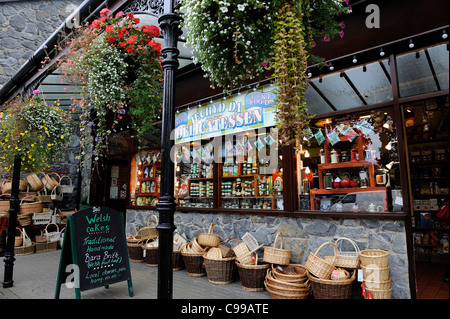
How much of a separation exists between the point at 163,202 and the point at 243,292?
9.34 ft

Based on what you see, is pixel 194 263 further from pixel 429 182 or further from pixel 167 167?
pixel 429 182

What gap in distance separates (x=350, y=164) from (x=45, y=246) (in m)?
7.63

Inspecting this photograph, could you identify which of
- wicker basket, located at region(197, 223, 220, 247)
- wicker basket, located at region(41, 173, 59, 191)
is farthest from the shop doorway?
wicker basket, located at region(41, 173, 59, 191)

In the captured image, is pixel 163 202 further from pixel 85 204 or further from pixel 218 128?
pixel 85 204

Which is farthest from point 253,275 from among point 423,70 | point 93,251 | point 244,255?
point 423,70

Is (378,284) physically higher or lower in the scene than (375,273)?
lower

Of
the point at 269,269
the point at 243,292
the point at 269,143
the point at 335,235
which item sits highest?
the point at 269,143

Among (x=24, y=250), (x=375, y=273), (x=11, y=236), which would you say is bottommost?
(x=24, y=250)

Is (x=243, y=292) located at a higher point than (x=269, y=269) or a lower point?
lower

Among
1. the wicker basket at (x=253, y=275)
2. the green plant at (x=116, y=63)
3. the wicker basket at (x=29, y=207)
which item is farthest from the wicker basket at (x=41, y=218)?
the wicker basket at (x=253, y=275)

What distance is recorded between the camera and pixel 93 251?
392 cm

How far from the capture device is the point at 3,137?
591cm

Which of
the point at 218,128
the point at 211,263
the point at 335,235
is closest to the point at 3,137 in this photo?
the point at 218,128

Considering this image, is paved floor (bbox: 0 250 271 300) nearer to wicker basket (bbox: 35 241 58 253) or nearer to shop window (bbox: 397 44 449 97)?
wicker basket (bbox: 35 241 58 253)
